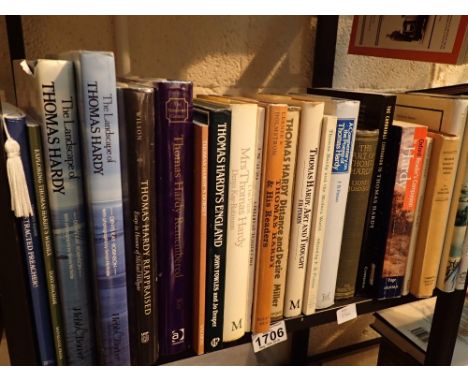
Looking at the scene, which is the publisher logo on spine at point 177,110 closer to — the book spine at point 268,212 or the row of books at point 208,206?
the row of books at point 208,206

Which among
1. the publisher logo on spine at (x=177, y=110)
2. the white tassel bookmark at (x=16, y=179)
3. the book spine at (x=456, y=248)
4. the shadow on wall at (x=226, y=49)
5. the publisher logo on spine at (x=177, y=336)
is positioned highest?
the shadow on wall at (x=226, y=49)

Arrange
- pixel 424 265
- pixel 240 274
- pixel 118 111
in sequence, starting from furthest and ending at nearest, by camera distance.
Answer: pixel 424 265, pixel 240 274, pixel 118 111

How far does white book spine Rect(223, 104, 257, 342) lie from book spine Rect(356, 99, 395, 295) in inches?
8.4

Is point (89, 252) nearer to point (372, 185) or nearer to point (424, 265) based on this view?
point (372, 185)

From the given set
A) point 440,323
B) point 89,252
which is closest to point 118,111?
point 89,252

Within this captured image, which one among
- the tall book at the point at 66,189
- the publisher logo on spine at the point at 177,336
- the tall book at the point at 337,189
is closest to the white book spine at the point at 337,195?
the tall book at the point at 337,189

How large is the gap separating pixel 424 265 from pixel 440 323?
18cm

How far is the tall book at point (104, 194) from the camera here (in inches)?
16.0

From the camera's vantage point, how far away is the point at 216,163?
0.48 metres

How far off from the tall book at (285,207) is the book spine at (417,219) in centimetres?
22

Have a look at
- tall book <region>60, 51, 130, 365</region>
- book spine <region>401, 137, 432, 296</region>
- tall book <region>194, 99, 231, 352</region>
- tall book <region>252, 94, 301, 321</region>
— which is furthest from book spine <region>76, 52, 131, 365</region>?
book spine <region>401, 137, 432, 296</region>

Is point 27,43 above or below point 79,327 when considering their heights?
above

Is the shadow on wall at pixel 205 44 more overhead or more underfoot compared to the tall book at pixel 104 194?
more overhead
